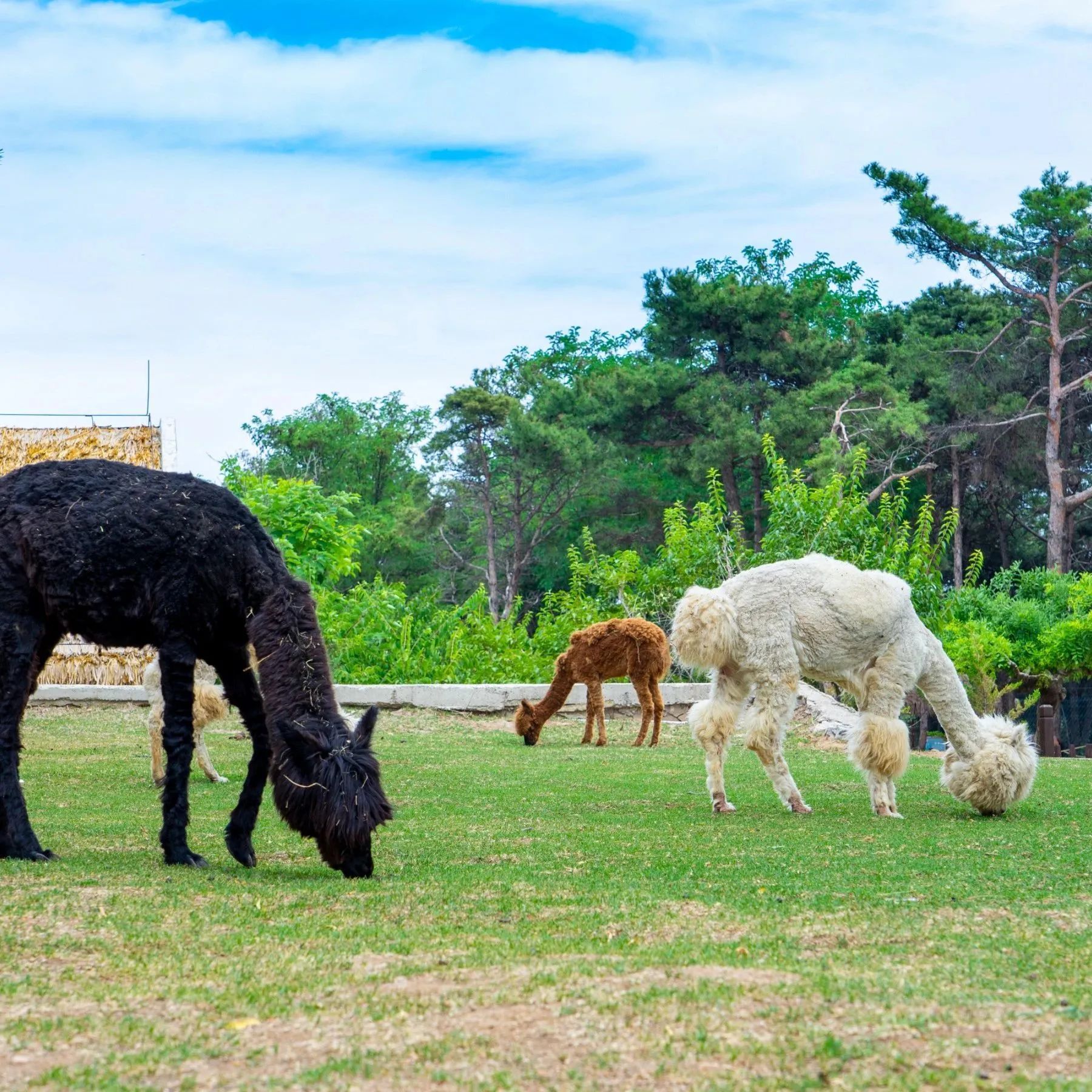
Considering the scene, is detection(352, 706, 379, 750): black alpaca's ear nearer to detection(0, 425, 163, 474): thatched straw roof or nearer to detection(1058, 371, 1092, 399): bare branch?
detection(0, 425, 163, 474): thatched straw roof

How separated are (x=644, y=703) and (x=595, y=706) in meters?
0.63

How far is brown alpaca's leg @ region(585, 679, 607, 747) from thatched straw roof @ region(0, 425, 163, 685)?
5744 mm

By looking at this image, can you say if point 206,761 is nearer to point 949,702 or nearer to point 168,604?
point 168,604

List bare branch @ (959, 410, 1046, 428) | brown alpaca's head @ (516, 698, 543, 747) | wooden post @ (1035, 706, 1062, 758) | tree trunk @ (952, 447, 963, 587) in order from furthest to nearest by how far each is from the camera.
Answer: tree trunk @ (952, 447, 963, 587)
bare branch @ (959, 410, 1046, 428)
wooden post @ (1035, 706, 1062, 758)
brown alpaca's head @ (516, 698, 543, 747)

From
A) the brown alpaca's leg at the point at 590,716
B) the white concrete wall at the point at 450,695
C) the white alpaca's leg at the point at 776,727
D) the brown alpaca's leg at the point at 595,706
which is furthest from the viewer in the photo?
the white concrete wall at the point at 450,695

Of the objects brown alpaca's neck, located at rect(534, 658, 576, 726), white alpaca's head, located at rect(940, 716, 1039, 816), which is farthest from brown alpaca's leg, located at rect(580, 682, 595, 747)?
white alpaca's head, located at rect(940, 716, 1039, 816)

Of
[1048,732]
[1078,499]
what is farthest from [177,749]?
[1078,499]

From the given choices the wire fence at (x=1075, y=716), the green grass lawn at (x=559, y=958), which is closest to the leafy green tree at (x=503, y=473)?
the wire fence at (x=1075, y=716)

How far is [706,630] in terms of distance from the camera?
9.91m

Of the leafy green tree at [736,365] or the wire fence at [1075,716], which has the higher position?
the leafy green tree at [736,365]

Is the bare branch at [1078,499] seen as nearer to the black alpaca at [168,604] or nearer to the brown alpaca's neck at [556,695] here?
the brown alpaca's neck at [556,695]

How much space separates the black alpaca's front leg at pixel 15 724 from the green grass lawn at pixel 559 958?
0.26 m

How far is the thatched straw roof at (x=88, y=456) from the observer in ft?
62.5

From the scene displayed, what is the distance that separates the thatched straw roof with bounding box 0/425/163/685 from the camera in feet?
62.5
